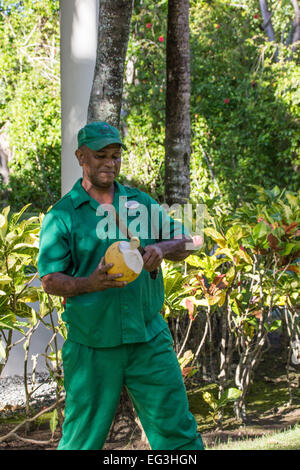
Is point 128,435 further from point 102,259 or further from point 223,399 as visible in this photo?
point 102,259

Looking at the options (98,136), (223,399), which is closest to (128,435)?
(223,399)

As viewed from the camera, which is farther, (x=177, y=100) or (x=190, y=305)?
(x=177, y=100)

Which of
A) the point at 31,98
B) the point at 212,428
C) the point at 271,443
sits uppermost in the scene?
the point at 31,98

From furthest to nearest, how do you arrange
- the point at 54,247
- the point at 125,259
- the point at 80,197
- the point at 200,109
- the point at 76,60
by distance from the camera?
the point at 200,109
the point at 76,60
the point at 80,197
the point at 54,247
the point at 125,259

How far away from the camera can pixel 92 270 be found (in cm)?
276

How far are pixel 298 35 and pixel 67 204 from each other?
10963mm

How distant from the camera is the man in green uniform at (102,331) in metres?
2.71

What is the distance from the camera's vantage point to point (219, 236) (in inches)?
173

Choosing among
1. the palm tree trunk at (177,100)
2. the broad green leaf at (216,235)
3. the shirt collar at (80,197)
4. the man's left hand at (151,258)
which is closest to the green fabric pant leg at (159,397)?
the man's left hand at (151,258)

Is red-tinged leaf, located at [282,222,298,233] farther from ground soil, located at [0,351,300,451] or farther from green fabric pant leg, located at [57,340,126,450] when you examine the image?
green fabric pant leg, located at [57,340,126,450]

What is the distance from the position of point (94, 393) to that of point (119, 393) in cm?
11

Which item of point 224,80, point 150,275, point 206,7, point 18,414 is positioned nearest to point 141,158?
point 224,80

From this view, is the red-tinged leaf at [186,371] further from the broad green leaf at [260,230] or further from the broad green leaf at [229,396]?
→ the broad green leaf at [260,230]

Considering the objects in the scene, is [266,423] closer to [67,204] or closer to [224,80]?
[67,204]
